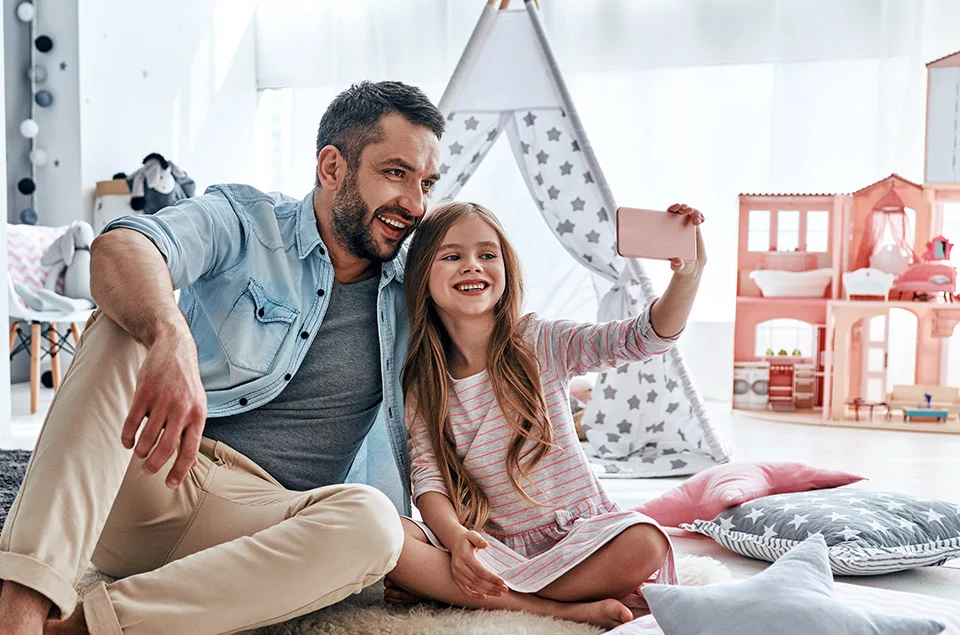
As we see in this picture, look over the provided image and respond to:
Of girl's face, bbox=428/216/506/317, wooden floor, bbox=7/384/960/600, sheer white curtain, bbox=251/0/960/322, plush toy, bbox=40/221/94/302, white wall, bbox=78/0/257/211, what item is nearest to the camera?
girl's face, bbox=428/216/506/317

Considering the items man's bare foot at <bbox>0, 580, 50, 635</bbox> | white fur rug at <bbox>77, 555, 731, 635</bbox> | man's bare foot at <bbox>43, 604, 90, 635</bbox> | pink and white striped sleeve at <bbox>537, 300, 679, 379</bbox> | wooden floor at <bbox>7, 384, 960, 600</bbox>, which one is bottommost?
wooden floor at <bbox>7, 384, 960, 600</bbox>

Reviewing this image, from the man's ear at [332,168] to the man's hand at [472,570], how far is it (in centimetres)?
64

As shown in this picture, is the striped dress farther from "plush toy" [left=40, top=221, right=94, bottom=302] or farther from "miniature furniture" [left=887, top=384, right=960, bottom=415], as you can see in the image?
"plush toy" [left=40, top=221, right=94, bottom=302]

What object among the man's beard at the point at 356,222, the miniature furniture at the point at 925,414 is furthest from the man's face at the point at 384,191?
the miniature furniture at the point at 925,414

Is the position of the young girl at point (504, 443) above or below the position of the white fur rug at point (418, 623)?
above

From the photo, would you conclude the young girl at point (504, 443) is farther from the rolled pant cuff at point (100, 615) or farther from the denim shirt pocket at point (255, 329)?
the rolled pant cuff at point (100, 615)

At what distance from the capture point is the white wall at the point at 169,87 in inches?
179

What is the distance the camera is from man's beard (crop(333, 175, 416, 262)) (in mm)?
1534

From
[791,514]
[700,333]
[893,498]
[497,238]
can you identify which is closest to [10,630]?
[497,238]

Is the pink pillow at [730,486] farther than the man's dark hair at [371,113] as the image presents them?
Yes

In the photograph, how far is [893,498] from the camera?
190cm

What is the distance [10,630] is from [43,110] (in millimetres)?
4161

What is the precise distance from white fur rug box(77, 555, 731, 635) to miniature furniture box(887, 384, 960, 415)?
285 cm

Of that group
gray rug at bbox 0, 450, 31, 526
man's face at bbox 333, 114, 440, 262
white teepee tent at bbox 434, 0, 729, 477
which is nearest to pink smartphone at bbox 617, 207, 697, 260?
man's face at bbox 333, 114, 440, 262
